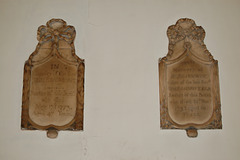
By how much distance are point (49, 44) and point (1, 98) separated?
801mm

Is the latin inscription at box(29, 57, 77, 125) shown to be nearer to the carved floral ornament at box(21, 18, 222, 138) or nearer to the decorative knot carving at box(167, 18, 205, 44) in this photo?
the carved floral ornament at box(21, 18, 222, 138)

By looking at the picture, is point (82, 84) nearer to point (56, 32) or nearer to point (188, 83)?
point (56, 32)

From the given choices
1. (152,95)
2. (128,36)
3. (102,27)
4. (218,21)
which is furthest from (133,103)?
(218,21)

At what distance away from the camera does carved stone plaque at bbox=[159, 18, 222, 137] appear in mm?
2291

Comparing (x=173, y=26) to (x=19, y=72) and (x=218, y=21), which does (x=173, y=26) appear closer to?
(x=218, y=21)

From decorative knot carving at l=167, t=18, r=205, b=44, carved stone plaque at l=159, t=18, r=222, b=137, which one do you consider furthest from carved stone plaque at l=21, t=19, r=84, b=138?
decorative knot carving at l=167, t=18, r=205, b=44

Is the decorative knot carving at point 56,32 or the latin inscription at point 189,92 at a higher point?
the decorative knot carving at point 56,32

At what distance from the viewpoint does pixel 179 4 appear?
2.52 m

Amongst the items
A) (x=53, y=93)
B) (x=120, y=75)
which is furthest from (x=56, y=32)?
(x=120, y=75)

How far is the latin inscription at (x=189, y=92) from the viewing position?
230 centimetres

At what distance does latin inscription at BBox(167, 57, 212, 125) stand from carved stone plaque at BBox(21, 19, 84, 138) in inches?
38.8

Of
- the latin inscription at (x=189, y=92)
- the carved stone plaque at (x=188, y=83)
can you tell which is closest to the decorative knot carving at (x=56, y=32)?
the carved stone plaque at (x=188, y=83)

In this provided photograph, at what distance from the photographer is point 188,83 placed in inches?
92.7

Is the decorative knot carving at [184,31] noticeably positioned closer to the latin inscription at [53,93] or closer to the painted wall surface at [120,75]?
the painted wall surface at [120,75]
